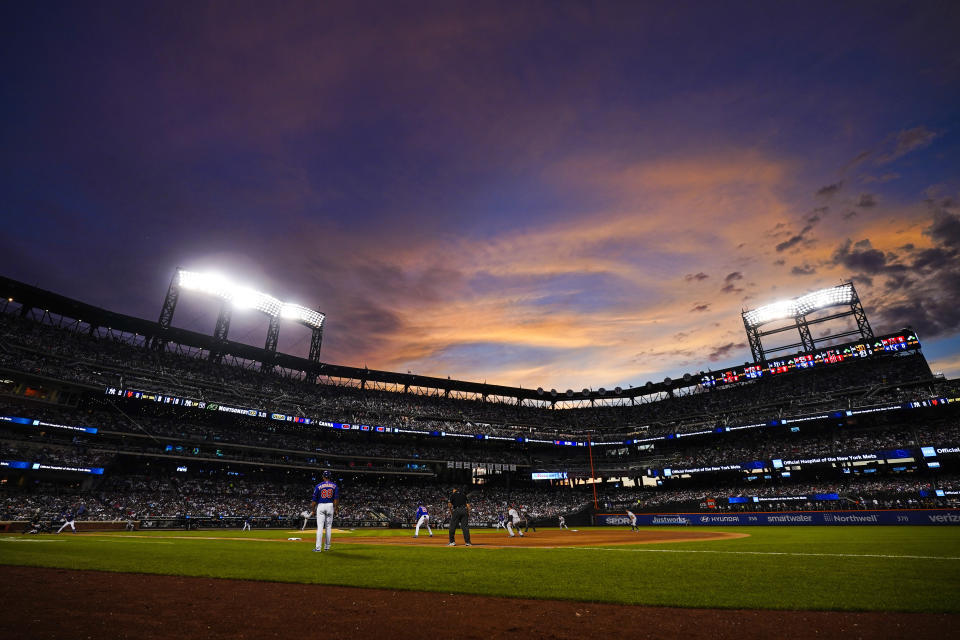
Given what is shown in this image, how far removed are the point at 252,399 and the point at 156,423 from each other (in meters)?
9.52

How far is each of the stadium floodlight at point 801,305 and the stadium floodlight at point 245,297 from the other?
62969mm


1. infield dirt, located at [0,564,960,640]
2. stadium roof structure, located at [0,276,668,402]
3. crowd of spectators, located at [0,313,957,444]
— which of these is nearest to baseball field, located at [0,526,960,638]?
infield dirt, located at [0,564,960,640]

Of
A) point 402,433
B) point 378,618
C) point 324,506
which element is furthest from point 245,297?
point 378,618

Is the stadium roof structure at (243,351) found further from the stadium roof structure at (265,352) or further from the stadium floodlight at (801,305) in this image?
the stadium floodlight at (801,305)

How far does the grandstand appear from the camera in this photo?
40469mm

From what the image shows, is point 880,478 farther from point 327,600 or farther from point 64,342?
point 64,342

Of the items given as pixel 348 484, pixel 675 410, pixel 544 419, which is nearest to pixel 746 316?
pixel 675 410

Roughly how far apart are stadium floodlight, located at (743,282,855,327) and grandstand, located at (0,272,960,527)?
257mm

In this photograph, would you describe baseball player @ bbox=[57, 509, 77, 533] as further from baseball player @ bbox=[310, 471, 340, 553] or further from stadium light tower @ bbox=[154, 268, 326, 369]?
stadium light tower @ bbox=[154, 268, 326, 369]

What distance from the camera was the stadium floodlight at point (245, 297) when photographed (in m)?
54.3

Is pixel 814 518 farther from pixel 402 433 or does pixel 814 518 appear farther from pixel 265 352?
pixel 265 352

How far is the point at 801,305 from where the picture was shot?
6203cm

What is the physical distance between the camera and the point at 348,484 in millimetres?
56094

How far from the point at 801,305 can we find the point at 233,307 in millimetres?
75619
